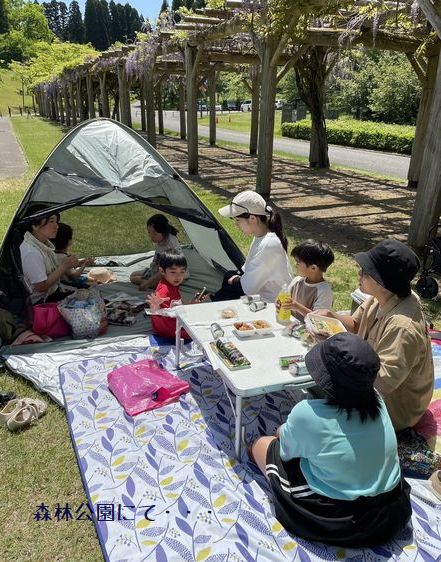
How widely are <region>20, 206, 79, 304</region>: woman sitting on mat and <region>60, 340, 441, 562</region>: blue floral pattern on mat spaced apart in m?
1.01

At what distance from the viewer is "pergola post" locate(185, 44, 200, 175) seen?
1133cm

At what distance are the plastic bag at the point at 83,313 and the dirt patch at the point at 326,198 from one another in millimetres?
3964

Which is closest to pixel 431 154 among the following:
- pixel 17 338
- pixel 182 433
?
pixel 182 433

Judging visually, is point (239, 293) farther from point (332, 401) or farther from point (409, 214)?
point (409, 214)

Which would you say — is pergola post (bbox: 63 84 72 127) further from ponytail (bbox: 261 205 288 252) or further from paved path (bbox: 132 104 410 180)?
ponytail (bbox: 261 205 288 252)

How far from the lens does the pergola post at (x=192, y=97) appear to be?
11328 mm

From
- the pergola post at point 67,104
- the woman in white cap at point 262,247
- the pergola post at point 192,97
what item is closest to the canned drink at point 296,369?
the woman in white cap at point 262,247

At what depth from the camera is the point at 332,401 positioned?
204 cm

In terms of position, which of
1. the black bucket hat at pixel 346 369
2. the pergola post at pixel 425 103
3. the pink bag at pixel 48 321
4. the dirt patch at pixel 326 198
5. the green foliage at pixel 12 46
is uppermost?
the green foliage at pixel 12 46

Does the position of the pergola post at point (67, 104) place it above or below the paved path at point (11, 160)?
above

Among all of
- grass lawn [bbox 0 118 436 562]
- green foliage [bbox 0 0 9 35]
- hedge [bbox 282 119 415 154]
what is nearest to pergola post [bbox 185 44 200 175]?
grass lawn [bbox 0 118 436 562]

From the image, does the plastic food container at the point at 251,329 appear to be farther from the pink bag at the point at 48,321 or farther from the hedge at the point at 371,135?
the hedge at the point at 371,135

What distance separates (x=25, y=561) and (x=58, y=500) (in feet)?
1.20

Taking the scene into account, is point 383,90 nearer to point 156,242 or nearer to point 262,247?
point 156,242
